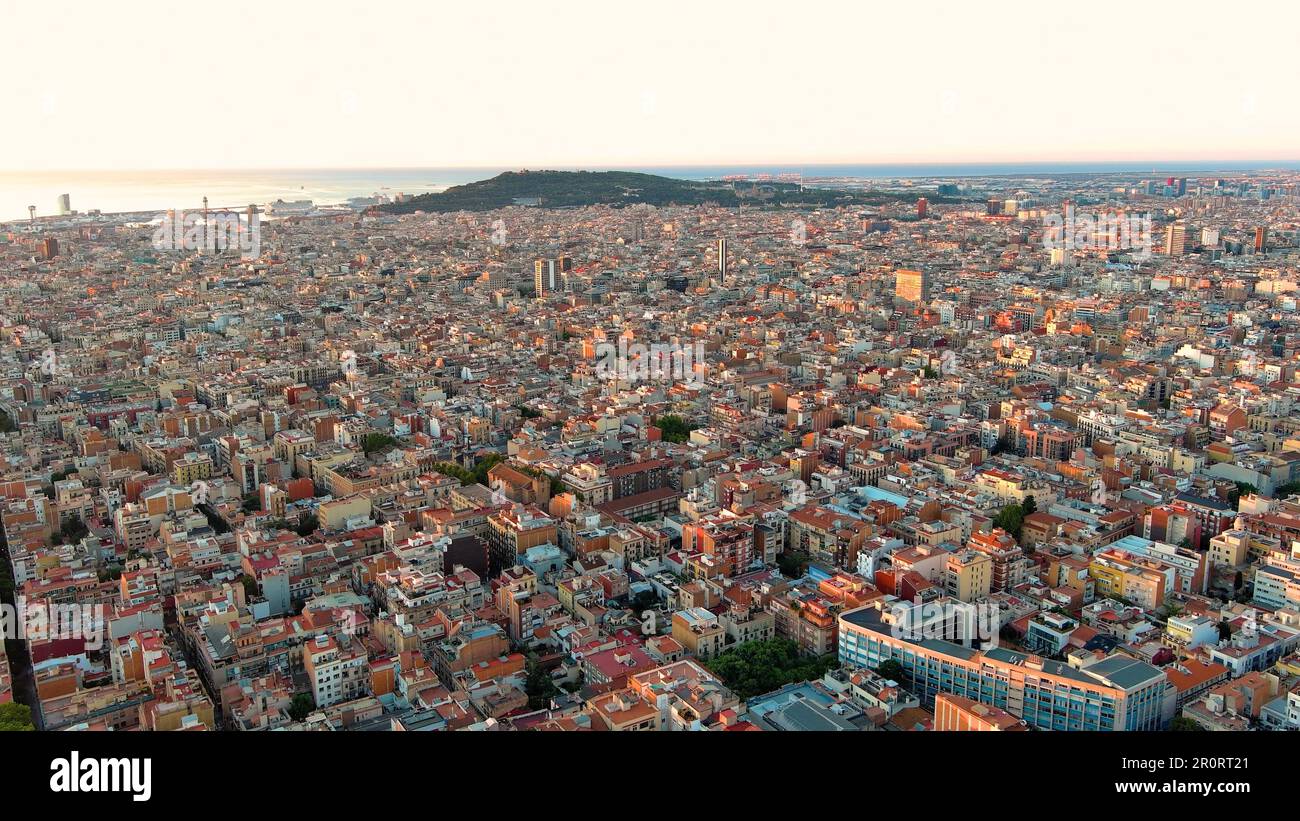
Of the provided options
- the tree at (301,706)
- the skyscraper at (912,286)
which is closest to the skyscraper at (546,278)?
the skyscraper at (912,286)

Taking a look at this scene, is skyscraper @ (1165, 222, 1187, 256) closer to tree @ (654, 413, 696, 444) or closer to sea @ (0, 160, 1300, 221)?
sea @ (0, 160, 1300, 221)

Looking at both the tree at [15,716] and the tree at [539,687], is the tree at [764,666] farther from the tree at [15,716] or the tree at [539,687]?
the tree at [15,716]

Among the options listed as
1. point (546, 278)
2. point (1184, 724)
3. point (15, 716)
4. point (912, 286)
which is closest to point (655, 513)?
point (1184, 724)

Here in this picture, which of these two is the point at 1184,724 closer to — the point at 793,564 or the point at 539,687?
the point at 793,564

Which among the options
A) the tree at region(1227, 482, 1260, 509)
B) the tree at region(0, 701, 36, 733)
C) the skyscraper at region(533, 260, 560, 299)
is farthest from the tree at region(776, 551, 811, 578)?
the skyscraper at region(533, 260, 560, 299)
